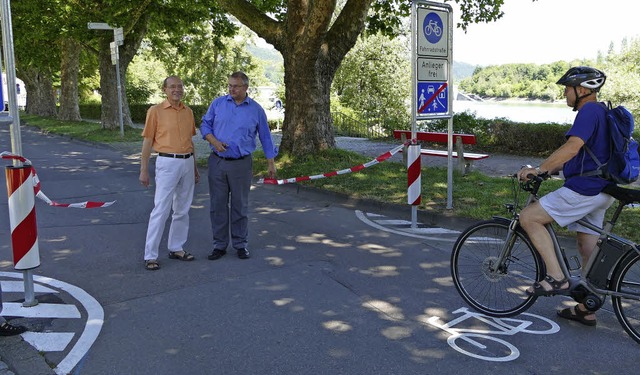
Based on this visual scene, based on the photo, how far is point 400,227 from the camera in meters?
8.10

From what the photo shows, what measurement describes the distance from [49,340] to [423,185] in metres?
7.48

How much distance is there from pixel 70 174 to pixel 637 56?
140ft

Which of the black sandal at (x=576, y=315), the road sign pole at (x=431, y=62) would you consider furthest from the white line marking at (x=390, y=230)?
the black sandal at (x=576, y=315)

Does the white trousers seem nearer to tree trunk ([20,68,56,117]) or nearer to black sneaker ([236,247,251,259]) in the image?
black sneaker ([236,247,251,259])

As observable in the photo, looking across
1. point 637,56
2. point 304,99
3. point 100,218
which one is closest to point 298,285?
point 100,218

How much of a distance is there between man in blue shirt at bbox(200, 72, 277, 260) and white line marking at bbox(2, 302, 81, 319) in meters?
1.82

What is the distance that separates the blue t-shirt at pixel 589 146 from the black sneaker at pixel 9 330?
13.7 feet

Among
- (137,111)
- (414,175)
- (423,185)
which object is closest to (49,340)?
(414,175)

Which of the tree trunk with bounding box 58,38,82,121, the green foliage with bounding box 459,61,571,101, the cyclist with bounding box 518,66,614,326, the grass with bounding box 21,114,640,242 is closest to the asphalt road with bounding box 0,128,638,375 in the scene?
the cyclist with bounding box 518,66,614,326

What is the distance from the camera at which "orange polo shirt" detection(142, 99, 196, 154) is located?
19.9 ft

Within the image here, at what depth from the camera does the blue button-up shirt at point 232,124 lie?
6289 millimetres

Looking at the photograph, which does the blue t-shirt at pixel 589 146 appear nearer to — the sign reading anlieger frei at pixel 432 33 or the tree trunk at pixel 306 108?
the sign reading anlieger frei at pixel 432 33

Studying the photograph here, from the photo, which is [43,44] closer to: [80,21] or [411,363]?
[80,21]

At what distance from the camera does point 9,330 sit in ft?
14.1
